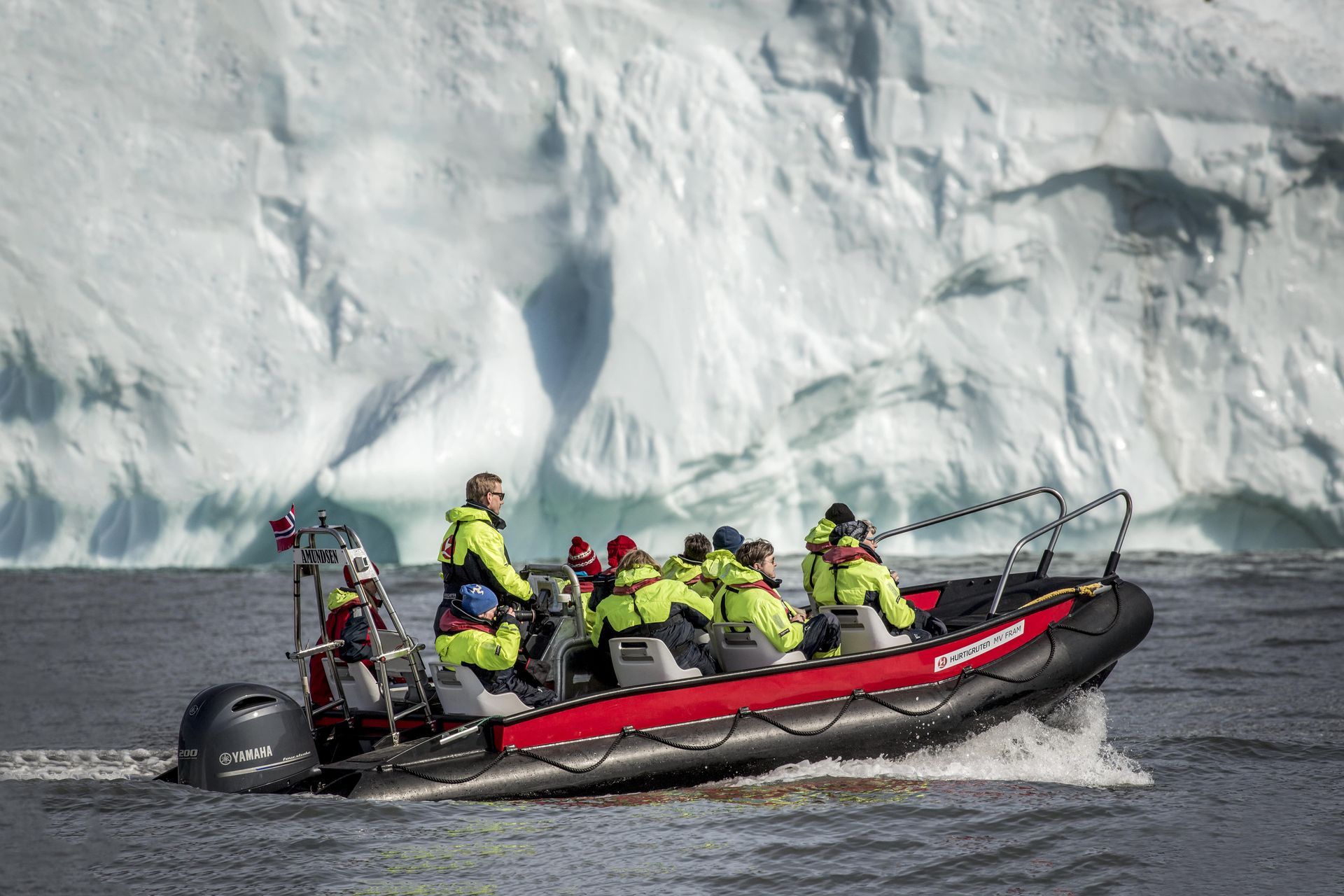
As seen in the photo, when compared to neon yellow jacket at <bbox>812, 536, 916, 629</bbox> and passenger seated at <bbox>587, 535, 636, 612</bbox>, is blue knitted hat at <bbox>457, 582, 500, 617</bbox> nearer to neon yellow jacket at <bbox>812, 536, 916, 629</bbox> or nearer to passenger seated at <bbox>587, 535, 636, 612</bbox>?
passenger seated at <bbox>587, 535, 636, 612</bbox>

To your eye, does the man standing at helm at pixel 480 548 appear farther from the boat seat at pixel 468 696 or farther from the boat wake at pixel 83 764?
the boat wake at pixel 83 764

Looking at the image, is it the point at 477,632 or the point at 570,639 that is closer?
the point at 477,632

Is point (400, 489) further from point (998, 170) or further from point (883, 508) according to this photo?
point (998, 170)

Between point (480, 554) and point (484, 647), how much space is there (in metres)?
0.45

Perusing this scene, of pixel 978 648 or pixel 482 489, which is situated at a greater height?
pixel 482 489

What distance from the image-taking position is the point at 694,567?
23.7 ft

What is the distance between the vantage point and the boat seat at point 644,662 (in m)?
6.47

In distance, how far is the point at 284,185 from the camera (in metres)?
15.3

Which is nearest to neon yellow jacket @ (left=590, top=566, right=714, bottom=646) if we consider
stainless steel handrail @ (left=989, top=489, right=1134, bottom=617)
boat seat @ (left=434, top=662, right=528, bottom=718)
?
boat seat @ (left=434, top=662, right=528, bottom=718)

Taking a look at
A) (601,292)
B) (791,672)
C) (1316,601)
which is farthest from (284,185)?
(1316,601)

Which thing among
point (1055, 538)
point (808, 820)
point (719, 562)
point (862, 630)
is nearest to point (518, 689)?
point (719, 562)

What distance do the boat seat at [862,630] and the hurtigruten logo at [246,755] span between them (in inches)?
116

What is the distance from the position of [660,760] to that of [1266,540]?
12.3m

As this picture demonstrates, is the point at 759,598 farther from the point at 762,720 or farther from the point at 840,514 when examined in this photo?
the point at 840,514
